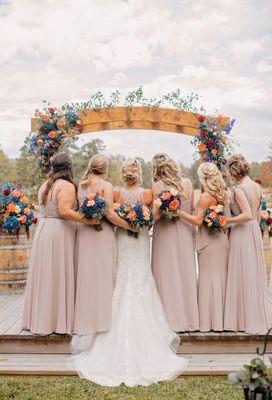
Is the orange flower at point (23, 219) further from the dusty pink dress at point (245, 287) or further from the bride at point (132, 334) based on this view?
the dusty pink dress at point (245, 287)

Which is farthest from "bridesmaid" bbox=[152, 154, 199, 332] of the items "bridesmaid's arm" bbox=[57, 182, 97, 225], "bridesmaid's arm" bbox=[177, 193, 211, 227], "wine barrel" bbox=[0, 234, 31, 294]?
"wine barrel" bbox=[0, 234, 31, 294]

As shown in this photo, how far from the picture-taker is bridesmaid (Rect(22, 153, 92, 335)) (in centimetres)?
599

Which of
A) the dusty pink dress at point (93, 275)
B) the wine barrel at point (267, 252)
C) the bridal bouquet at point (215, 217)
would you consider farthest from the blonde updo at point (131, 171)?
the wine barrel at point (267, 252)

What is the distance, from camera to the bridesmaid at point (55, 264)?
19.7 feet

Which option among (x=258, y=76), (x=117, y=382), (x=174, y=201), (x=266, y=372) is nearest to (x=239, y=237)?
(x=174, y=201)

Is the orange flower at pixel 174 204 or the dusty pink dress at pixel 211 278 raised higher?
the orange flower at pixel 174 204

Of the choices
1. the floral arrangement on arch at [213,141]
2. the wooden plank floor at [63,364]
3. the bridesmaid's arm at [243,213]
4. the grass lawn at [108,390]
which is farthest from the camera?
the floral arrangement on arch at [213,141]

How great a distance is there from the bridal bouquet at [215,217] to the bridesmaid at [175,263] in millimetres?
302

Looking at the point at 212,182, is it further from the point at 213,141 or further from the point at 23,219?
the point at 23,219

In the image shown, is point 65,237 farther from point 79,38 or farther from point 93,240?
point 79,38

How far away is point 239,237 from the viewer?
621 cm

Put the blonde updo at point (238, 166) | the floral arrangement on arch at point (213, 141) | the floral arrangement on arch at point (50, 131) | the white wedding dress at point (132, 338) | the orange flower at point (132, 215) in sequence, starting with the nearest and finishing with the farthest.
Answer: the white wedding dress at point (132, 338) < the orange flower at point (132, 215) < the blonde updo at point (238, 166) < the floral arrangement on arch at point (213, 141) < the floral arrangement on arch at point (50, 131)

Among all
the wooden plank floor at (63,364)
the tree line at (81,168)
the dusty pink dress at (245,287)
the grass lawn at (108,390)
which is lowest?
the grass lawn at (108,390)

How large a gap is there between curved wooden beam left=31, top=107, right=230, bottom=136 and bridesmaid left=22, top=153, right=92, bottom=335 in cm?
334
